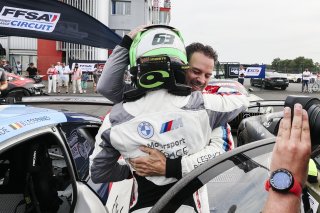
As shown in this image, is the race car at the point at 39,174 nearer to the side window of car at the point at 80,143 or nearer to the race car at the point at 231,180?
the side window of car at the point at 80,143

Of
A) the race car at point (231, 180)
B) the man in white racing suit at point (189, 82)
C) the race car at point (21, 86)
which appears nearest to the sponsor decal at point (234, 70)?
the race car at point (21, 86)

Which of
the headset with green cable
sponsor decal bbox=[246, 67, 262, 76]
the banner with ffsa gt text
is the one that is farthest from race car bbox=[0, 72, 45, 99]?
sponsor decal bbox=[246, 67, 262, 76]

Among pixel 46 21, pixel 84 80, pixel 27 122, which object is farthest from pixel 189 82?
pixel 84 80

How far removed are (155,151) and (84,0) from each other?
112ft

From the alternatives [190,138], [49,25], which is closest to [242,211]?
[190,138]

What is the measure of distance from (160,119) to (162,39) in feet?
1.21

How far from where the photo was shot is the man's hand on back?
1.58 metres

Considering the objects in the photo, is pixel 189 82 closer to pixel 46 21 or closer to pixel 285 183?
pixel 285 183

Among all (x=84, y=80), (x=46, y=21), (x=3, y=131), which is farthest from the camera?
(x=84, y=80)

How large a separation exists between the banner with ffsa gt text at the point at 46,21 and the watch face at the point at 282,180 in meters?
2.71

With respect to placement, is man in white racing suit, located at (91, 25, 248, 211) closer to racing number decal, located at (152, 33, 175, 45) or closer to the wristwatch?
racing number decal, located at (152, 33, 175, 45)

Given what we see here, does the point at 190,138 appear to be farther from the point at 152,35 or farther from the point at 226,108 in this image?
the point at 152,35

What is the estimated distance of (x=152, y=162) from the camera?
1.58 meters

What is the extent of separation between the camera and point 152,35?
170 centimetres
